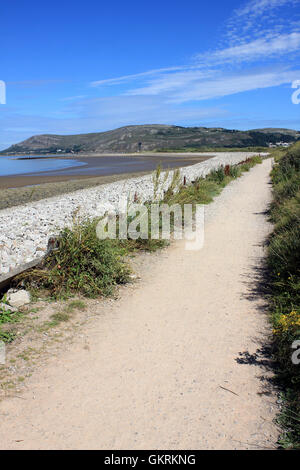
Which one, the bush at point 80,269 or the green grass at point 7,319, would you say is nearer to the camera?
the green grass at point 7,319

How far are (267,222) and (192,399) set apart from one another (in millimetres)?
7158

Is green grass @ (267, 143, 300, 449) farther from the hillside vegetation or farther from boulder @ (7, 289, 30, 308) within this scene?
the hillside vegetation

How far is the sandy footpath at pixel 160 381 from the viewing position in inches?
105

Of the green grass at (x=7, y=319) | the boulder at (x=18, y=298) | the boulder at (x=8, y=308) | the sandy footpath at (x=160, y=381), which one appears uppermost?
the boulder at (x=18, y=298)

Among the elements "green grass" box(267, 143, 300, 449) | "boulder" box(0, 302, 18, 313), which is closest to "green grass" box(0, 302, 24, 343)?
"boulder" box(0, 302, 18, 313)

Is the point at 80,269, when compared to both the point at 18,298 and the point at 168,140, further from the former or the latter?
the point at 168,140

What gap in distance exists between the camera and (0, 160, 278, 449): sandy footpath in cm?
267

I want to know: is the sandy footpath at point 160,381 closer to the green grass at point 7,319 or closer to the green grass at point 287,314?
the green grass at point 287,314

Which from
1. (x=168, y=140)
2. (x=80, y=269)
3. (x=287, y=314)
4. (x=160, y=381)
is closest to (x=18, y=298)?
(x=80, y=269)

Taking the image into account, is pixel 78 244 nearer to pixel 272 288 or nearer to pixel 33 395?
pixel 33 395

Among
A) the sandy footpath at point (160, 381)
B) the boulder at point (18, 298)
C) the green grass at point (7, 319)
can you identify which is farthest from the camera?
the boulder at point (18, 298)

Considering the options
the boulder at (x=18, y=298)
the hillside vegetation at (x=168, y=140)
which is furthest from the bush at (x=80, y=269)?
the hillside vegetation at (x=168, y=140)

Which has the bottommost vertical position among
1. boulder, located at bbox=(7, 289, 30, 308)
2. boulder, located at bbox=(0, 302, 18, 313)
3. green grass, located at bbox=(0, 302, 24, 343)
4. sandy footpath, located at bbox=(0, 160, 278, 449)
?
sandy footpath, located at bbox=(0, 160, 278, 449)

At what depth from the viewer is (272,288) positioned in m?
5.14
